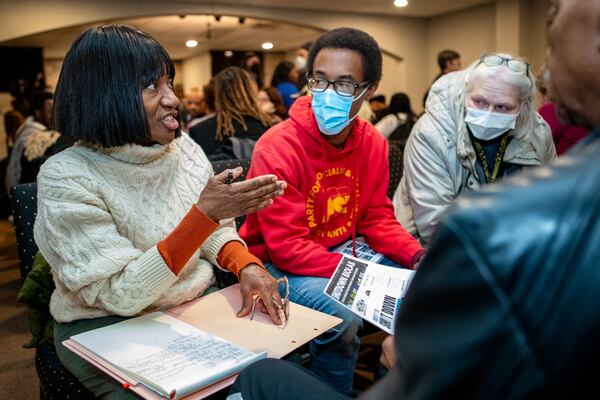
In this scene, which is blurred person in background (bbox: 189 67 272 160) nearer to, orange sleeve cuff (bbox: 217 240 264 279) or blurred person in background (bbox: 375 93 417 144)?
blurred person in background (bbox: 375 93 417 144)

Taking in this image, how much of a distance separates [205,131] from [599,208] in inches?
124

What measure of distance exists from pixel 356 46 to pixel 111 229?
1105 mm

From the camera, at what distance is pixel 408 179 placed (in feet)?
6.82

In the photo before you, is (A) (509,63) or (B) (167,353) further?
(A) (509,63)

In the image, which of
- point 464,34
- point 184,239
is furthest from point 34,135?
point 464,34

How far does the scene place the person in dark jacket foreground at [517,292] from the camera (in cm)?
36

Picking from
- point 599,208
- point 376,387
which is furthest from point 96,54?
point 599,208

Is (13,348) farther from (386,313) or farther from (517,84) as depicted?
(517,84)

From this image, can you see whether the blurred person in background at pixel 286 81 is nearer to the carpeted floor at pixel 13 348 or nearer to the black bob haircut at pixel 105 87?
the carpeted floor at pixel 13 348

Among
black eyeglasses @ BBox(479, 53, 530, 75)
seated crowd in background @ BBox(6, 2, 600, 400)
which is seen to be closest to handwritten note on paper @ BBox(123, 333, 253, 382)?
seated crowd in background @ BBox(6, 2, 600, 400)

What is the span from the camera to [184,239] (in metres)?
1.27

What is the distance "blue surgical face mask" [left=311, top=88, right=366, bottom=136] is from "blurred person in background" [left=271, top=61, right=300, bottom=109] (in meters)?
2.83

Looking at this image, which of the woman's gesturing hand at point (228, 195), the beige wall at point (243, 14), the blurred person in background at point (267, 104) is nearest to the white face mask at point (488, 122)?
the woman's gesturing hand at point (228, 195)

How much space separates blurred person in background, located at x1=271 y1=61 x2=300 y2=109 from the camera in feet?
15.3
